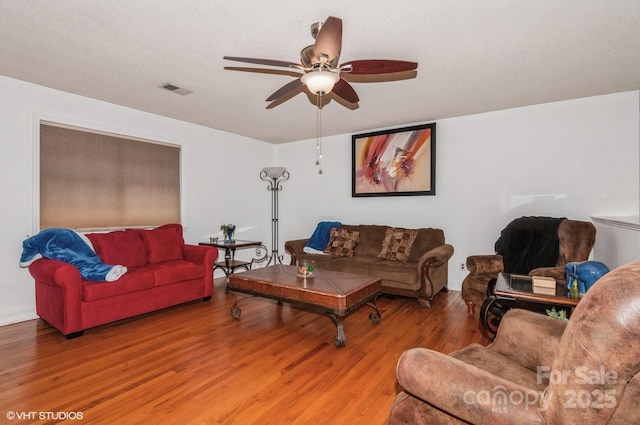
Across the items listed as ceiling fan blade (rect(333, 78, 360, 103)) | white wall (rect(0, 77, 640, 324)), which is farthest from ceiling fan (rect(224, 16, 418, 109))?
white wall (rect(0, 77, 640, 324))

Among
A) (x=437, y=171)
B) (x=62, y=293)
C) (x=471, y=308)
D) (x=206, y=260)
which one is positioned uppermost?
(x=437, y=171)

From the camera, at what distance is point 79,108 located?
3.68m

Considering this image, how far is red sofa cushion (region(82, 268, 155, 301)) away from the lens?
2.91m

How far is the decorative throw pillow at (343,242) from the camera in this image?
15.5 feet

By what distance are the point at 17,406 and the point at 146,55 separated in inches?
105

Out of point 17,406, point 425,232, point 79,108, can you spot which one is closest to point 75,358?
point 17,406

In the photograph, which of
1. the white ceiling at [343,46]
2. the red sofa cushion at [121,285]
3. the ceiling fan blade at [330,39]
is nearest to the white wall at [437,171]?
the white ceiling at [343,46]

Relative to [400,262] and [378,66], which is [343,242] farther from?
[378,66]

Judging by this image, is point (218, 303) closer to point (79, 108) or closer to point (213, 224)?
point (213, 224)

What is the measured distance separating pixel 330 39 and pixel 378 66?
47 cm

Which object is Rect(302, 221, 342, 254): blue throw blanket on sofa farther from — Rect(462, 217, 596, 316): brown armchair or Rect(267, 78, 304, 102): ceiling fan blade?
Rect(267, 78, 304, 102): ceiling fan blade

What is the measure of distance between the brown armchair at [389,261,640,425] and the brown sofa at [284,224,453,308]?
7.82 ft

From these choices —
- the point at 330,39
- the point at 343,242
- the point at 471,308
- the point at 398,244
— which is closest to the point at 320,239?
the point at 343,242

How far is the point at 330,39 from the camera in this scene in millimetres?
1860
